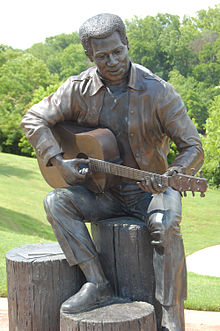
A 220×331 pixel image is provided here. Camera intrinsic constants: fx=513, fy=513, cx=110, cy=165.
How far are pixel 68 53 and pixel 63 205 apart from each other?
56.3 metres

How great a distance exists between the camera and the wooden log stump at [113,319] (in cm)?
312

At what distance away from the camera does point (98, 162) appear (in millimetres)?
3506

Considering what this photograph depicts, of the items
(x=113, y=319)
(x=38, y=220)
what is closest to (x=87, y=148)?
(x=113, y=319)

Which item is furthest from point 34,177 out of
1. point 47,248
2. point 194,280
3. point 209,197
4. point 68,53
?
point 68,53

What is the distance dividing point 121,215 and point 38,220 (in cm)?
828

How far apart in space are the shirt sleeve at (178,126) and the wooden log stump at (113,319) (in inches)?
40.8

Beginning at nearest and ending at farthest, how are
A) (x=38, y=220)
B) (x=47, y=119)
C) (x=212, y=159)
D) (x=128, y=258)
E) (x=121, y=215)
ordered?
(x=128, y=258), (x=47, y=119), (x=121, y=215), (x=38, y=220), (x=212, y=159)

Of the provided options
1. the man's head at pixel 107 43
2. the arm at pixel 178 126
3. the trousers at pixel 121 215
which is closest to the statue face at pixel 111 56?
the man's head at pixel 107 43

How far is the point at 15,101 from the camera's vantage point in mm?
29203

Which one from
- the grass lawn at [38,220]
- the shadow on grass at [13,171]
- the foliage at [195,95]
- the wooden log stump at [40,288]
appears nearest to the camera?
the wooden log stump at [40,288]

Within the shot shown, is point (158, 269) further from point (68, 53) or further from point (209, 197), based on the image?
point (68, 53)

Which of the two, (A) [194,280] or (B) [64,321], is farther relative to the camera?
(A) [194,280]

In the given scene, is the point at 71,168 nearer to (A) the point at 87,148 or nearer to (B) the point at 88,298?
(A) the point at 87,148

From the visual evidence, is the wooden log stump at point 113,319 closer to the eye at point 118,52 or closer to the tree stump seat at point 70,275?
the tree stump seat at point 70,275
